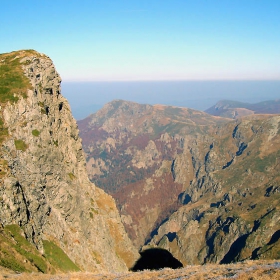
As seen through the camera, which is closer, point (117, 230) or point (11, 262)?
point (11, 262)

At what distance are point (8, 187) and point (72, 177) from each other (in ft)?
104

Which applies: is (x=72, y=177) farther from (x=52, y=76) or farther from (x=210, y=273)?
(x=210, y=273)

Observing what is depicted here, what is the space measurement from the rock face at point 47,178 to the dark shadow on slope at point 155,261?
171 inches

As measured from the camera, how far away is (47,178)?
186 feet

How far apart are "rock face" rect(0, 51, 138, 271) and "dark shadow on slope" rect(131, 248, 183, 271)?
4.34 m

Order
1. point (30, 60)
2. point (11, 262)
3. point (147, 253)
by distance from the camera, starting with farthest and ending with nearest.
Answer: point (147, 253) < point (30, 60) < point (11, 262)

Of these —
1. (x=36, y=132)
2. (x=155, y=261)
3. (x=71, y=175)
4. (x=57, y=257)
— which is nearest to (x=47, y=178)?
(x=36, y=132)

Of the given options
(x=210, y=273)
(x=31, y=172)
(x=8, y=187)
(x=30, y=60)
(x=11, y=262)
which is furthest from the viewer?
(x=30, y=60)

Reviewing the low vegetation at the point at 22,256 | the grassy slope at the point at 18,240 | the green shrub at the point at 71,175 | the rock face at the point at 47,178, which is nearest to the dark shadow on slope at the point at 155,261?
the rock face at the point at 47,178

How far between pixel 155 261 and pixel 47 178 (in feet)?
187

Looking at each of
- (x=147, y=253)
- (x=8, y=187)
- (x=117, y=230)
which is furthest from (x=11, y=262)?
(x=147, y=253)

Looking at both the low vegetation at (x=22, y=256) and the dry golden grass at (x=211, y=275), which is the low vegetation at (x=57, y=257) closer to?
the low vegetation at (x=22, y=256)

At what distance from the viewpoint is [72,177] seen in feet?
233

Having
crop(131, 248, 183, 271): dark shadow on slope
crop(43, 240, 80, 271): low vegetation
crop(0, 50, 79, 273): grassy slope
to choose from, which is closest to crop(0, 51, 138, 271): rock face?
→ crop(0, 50, 79, 273): grassy slope
